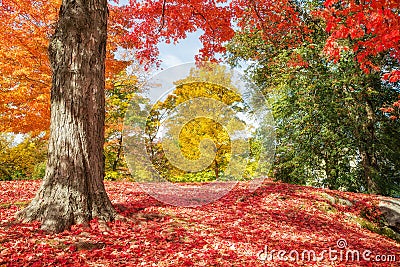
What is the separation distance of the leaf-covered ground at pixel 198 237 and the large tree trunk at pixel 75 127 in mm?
288

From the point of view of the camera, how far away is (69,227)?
4316mm

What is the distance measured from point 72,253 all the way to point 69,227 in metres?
0.66

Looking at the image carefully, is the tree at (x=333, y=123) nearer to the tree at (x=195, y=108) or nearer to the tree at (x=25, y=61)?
the tree at (x=195, y=108)

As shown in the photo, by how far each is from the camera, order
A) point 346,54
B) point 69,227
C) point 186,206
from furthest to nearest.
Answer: point 346,54 → point 186,206 → point 69,227

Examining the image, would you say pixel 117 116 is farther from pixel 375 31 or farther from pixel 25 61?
pixel 375 31

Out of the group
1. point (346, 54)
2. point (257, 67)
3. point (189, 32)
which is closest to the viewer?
point (189, 32)

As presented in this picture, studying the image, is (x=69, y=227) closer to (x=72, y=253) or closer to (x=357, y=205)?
(x=72, y=253)

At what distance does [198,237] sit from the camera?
4.60 meters

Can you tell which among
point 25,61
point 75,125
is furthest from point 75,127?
point 25,61

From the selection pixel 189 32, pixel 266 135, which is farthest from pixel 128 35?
pixel 266 135

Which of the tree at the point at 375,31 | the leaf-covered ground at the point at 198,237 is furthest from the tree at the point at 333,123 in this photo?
the leaf-covered ground at the point at 198,237

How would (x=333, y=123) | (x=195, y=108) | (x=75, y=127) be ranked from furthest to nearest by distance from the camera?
1. (x=333, y=123)
2. (x=195, y=108)
3. (x=75, y=127)

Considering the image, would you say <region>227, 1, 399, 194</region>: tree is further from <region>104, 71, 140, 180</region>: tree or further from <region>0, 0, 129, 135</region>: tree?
<region>0, 0, 129, 135</region>: tree

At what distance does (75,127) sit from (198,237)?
8.06ft
